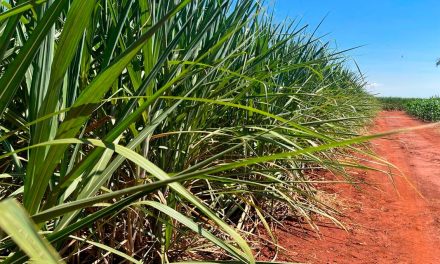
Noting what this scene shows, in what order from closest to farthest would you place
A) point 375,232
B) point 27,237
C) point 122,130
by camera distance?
point 27,237 < point 122,130 < point 375,232

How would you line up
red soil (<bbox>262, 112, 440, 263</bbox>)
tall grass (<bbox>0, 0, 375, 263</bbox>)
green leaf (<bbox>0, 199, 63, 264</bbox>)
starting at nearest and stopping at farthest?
green leaf (<bbox>0, 199, 63, 264</bbox>) → tall grass (<bbox>0, 0, 375, 263</bbox>) → red soil (<bbox>262, 112, 440, 263</bbox>)

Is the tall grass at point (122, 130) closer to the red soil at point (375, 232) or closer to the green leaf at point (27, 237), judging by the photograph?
the green leaf at point (27, 237)

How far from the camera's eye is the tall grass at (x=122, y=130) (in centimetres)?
63

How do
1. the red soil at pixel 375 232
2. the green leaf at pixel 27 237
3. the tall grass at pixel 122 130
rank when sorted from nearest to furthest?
the green leaf at pixel 27 237 < the tall grass at pixel 122 130 < the red soil at pixel 375 232

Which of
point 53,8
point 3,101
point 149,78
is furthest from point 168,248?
point 53,8

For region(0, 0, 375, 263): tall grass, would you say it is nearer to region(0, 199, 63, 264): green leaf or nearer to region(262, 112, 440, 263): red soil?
region(0, 199, 63, 264): green leaf

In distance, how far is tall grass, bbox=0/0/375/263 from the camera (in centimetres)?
63

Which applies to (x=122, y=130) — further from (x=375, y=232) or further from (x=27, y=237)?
(x=375, y=232)

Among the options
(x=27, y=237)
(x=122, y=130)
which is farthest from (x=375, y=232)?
(x=27, y=237)

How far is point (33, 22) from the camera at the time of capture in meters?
1.12

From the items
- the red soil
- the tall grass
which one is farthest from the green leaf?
the red soil

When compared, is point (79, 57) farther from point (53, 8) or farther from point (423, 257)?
point (423, 257)

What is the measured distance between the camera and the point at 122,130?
2.57ft

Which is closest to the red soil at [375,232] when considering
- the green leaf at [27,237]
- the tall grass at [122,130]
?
the tall grass at [122,130]
